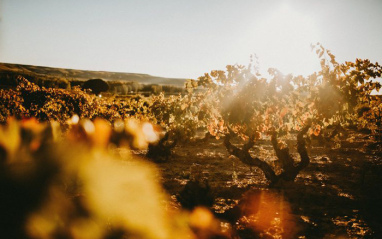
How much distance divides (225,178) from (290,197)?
3.51 metres

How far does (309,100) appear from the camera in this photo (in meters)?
8.67

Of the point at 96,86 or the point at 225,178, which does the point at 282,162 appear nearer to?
the point at 225,178

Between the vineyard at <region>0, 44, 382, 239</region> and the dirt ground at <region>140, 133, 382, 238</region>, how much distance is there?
40 millimetres

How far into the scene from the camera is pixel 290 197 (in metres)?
Answer: 9.45

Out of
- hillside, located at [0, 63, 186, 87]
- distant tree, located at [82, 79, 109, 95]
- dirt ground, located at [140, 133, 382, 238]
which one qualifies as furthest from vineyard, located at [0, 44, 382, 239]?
hillside, located at [0, 63, 186, 87]

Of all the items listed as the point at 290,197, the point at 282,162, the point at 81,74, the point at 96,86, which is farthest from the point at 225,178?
the point at 81,74

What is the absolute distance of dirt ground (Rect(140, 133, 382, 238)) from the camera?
704 centimetres

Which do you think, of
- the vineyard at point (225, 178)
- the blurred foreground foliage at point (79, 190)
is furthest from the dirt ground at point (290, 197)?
the blurred foreground foliage at point (79, 190)

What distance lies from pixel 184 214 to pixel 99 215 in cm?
282

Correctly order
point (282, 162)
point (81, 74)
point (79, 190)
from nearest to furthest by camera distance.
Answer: point (79, 190), point (282, 162), point (81, 74)

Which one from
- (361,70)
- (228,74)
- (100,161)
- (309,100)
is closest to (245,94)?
(228,74)

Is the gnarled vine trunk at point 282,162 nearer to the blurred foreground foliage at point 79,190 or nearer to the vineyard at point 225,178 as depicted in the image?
the vineyard at point 225,178

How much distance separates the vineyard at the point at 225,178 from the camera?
7.19m

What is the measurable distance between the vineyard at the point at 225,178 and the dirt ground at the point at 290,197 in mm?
40
